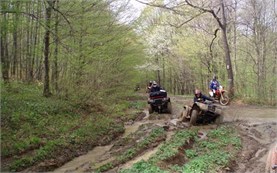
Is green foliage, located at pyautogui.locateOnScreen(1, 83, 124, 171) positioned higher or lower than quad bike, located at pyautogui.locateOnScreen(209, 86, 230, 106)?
lower

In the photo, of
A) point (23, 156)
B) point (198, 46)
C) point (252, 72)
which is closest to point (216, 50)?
point (198, 46)

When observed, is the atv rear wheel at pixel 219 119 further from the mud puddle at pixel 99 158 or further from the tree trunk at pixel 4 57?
the tree trunk at pixel 4 57

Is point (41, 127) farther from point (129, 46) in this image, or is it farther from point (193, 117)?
point (129, 46)

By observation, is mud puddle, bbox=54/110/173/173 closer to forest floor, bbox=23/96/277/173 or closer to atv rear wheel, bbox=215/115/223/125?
forest floor, bbox=23/96/277/173

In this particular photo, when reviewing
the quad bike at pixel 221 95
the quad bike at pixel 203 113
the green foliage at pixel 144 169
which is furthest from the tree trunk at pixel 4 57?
the quad bike at pixel 221 95

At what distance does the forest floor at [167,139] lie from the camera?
873 cm

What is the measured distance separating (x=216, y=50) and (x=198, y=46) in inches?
69.4

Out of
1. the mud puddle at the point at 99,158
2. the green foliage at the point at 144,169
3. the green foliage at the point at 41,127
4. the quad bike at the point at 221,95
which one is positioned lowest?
the mud puddle at the point at 99,158

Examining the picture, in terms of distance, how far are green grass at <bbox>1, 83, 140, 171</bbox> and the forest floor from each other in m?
0.79

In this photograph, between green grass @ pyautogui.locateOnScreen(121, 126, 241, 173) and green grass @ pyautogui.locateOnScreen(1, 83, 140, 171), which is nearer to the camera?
green grass @ pyautogui.locateOnScreen(121, 126, 241, 173)

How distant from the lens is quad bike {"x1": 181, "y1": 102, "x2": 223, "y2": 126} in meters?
13.3

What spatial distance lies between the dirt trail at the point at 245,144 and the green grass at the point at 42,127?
85cm

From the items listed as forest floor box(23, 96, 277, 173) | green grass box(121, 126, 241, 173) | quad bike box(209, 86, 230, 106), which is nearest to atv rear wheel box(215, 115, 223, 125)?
forest floor box(23, 96, 277, 173)

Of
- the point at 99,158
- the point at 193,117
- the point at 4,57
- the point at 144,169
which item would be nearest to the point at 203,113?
the point at 193,117
